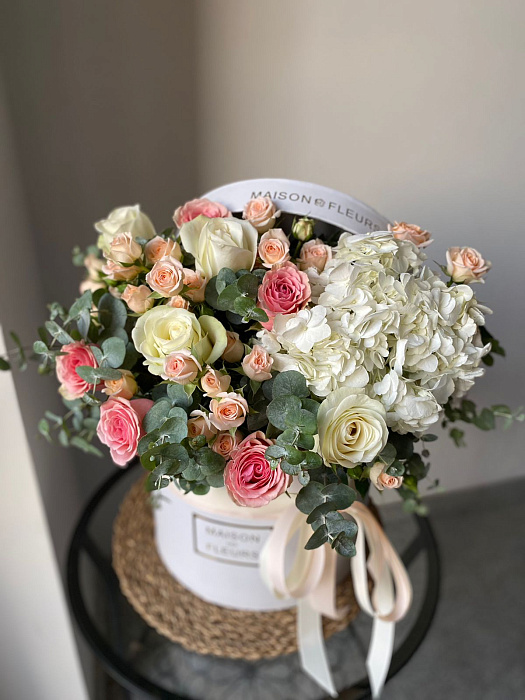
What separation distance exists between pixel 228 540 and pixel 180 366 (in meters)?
0.31

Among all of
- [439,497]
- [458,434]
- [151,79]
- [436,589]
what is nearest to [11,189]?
[151,79]

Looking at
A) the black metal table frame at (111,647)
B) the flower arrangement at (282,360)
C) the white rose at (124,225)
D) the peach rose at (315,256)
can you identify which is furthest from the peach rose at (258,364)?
the black metal table frame at (111,647)

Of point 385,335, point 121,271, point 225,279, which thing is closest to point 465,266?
point 385,335

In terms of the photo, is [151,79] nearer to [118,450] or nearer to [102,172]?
[102,172]

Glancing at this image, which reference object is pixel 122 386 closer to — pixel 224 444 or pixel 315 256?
pixel 224 444

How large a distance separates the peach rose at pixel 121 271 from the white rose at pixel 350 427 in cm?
25

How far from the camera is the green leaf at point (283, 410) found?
0.48 m

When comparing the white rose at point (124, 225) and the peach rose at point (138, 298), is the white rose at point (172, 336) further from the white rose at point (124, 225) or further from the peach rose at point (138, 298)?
the white rose at point (124, 225)

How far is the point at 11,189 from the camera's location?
811 millimetres

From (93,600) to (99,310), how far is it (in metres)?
0.92

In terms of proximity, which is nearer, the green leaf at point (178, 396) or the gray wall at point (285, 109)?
the green leaf at point (178, 396)

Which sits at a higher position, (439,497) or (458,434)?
(458,434)

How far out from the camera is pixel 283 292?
1.68 ft

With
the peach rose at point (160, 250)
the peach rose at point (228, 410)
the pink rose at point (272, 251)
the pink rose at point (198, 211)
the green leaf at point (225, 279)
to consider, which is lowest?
the peach rose at point (228, 410)
